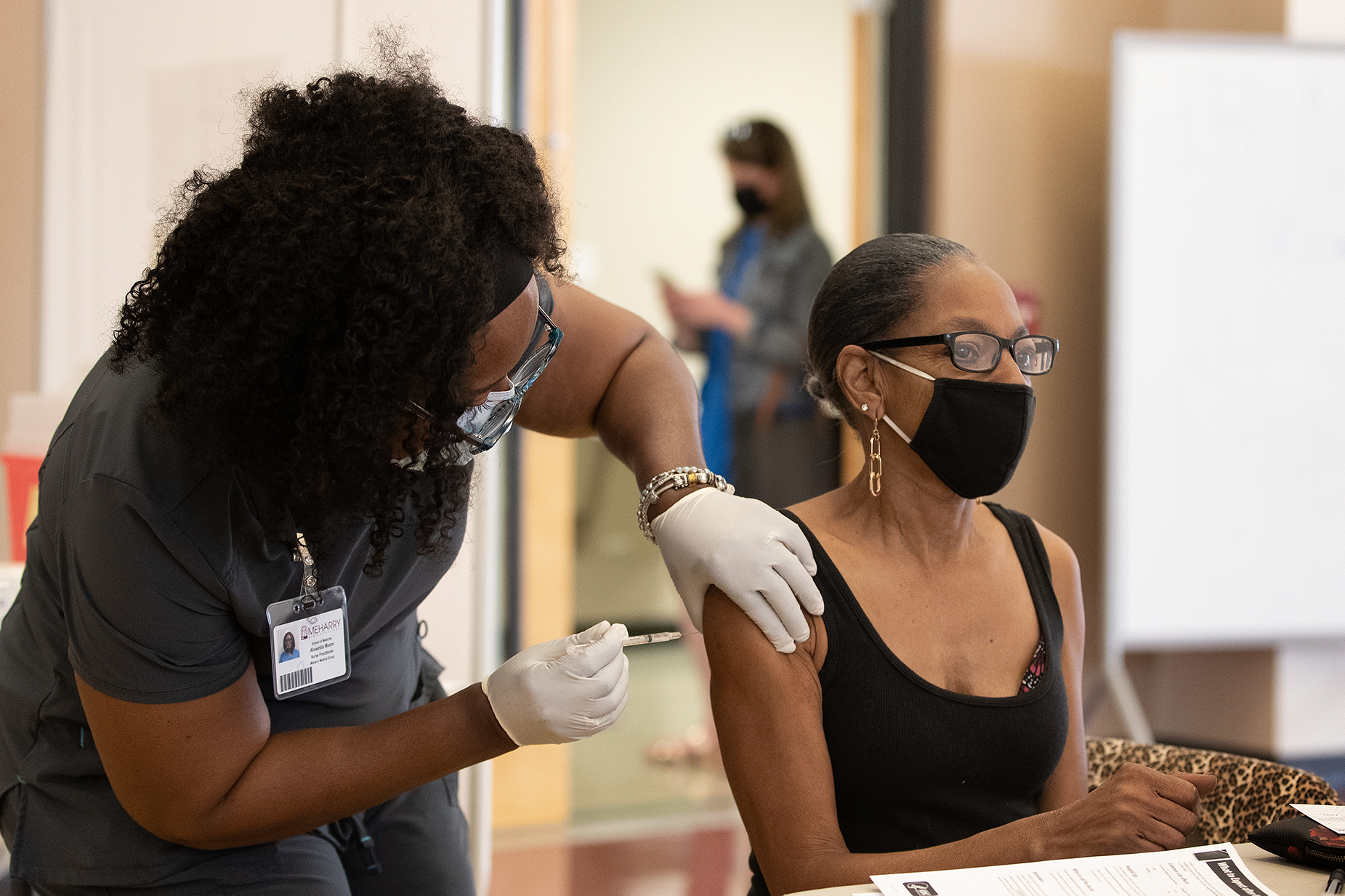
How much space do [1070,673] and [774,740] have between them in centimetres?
49

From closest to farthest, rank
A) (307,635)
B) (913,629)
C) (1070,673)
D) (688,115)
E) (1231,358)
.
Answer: (307,635) → (913,629) → (1070,673) → (1231,358) → (688,115)

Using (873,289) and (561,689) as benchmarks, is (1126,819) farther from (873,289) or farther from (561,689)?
(873,289)

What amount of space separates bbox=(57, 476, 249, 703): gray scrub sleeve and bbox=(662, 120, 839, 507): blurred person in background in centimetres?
261

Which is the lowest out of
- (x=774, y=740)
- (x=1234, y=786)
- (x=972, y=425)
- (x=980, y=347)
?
(x=1234, y=786)

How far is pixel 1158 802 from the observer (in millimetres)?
1096

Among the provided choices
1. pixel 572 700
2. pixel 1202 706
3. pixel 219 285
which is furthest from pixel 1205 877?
pixel 1202 706

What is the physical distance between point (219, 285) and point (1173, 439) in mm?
3094

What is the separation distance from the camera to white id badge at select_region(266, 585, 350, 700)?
1.20 metres

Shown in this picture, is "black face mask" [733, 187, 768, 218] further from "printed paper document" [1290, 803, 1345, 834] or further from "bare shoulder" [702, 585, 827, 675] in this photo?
"printed paper document" [1290, 803, 1345, 834]

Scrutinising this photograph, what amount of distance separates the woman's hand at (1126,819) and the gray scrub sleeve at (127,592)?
2.90ft

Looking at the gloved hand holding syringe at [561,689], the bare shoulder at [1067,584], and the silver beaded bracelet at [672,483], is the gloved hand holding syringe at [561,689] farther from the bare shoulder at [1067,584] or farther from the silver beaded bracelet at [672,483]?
the bare shoulder at [1067,584]

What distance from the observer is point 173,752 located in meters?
1.08

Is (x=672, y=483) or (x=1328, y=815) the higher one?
(x=672, y=483)

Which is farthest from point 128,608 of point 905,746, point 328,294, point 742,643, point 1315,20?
point 1315,20
